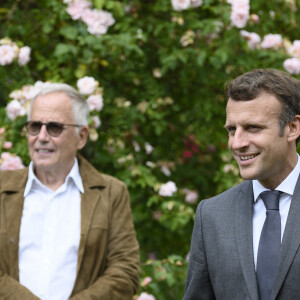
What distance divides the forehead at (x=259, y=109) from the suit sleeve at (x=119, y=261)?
4.13 feet

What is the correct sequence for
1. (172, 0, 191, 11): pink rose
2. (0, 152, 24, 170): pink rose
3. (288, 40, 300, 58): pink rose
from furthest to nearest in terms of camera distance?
(288, 40, 300, 58): pink rose
(172, 0, 191, 11): pink rose
(0, 152, 24, 170): pink rose

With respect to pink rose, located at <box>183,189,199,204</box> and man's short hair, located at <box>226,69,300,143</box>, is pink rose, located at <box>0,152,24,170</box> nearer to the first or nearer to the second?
pink rose, located at <box>183,189,199,204</box>

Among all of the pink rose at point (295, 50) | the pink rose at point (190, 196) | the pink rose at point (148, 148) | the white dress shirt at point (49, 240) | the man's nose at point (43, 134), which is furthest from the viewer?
the pink rose at point (190, 196)

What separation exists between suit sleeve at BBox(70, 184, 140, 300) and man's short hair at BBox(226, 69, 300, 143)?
1.25 m

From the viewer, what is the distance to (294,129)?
2.25 meters

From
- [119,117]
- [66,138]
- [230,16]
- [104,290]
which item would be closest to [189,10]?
[230,16]

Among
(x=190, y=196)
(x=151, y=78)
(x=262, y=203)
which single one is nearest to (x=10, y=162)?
(x=151, y=78)

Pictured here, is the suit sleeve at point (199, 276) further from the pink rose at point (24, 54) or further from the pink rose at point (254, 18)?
the pink rose at point (254, 18)

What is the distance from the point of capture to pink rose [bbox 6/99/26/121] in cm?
394

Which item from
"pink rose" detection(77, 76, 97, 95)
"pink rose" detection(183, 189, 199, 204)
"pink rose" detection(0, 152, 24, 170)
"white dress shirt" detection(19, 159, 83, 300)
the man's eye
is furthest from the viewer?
"pink rose" detection(183, 189, 199, 204)

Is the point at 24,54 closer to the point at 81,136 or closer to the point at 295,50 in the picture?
the point at 81,136

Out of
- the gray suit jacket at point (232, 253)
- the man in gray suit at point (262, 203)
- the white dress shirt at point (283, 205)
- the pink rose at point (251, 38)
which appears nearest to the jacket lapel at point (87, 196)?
the gray suit jacket at point (232, 253)

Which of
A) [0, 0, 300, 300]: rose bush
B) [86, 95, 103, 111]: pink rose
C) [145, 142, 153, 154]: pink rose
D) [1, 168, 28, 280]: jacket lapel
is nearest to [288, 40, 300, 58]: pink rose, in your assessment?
[0, 0, 300, 300]: rose bush

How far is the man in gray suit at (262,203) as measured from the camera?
2131 millimetres
